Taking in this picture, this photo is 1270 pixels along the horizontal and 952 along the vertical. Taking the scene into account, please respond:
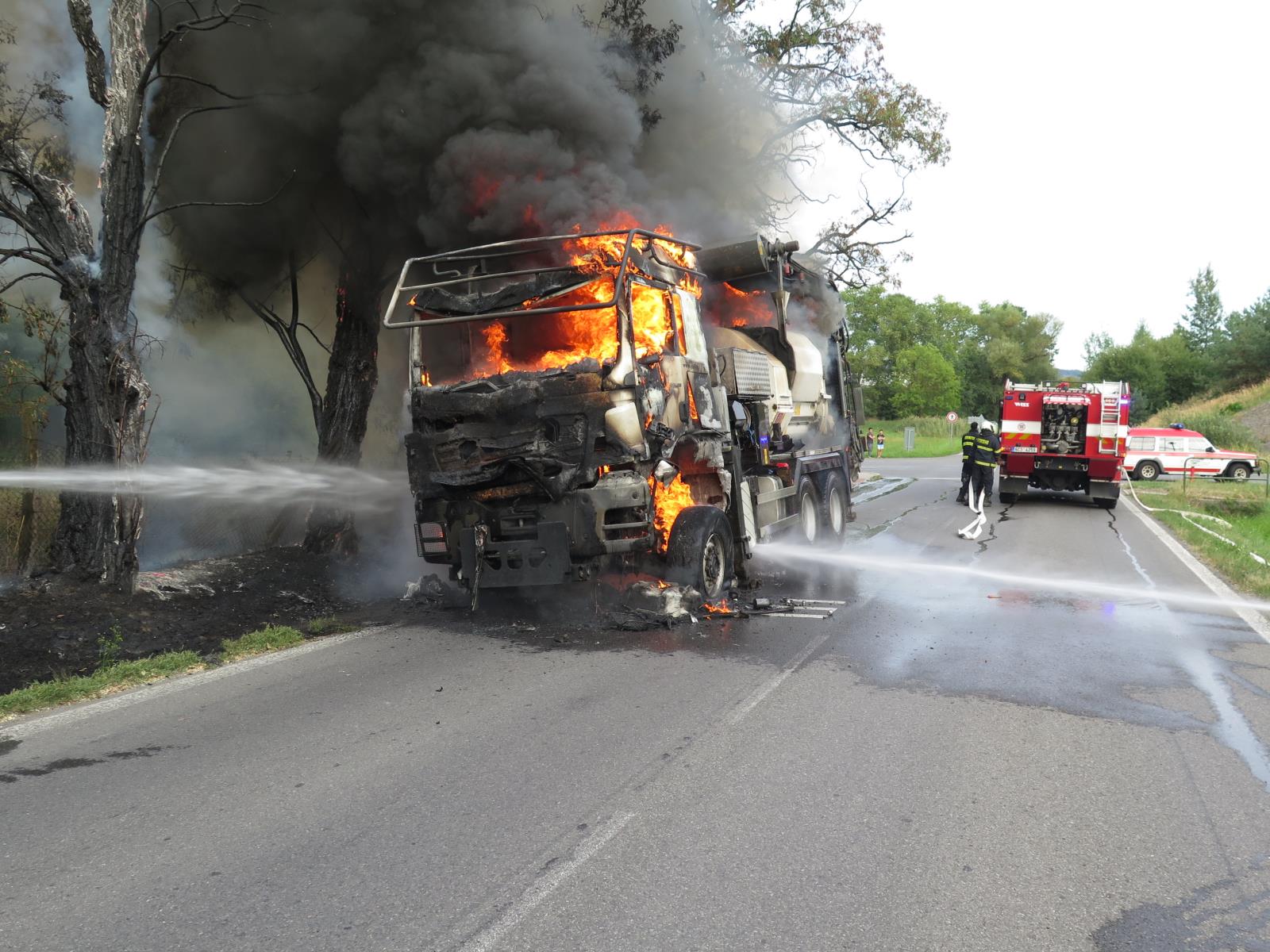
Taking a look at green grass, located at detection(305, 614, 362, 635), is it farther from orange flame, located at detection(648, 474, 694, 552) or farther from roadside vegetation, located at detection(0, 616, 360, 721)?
orange flame, located at detection(648, 474, 694, 552)

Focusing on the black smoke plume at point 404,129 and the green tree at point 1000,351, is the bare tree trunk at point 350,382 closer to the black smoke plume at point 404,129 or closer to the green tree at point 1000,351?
the black smoke plume at point 404,129

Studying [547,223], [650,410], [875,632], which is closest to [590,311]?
[650,410]

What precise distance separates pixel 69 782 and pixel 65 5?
7946 millimetres

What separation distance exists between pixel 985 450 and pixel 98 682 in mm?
12634

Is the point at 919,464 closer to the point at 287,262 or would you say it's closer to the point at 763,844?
the point at 287,262

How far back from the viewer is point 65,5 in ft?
28.1

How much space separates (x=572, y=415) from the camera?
6.64 meters

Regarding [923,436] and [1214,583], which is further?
[923,436]

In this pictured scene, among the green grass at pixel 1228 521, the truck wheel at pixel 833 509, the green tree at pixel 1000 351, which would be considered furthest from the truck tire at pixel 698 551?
the green tree at pixel 1000 351

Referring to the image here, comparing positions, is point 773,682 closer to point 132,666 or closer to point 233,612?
point 132,666

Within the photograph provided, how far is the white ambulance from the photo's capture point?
25188 millimetres

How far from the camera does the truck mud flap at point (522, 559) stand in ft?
21.9

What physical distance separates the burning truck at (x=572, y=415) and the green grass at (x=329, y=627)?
874mm

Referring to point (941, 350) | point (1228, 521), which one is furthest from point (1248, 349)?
point (1228, 521)
